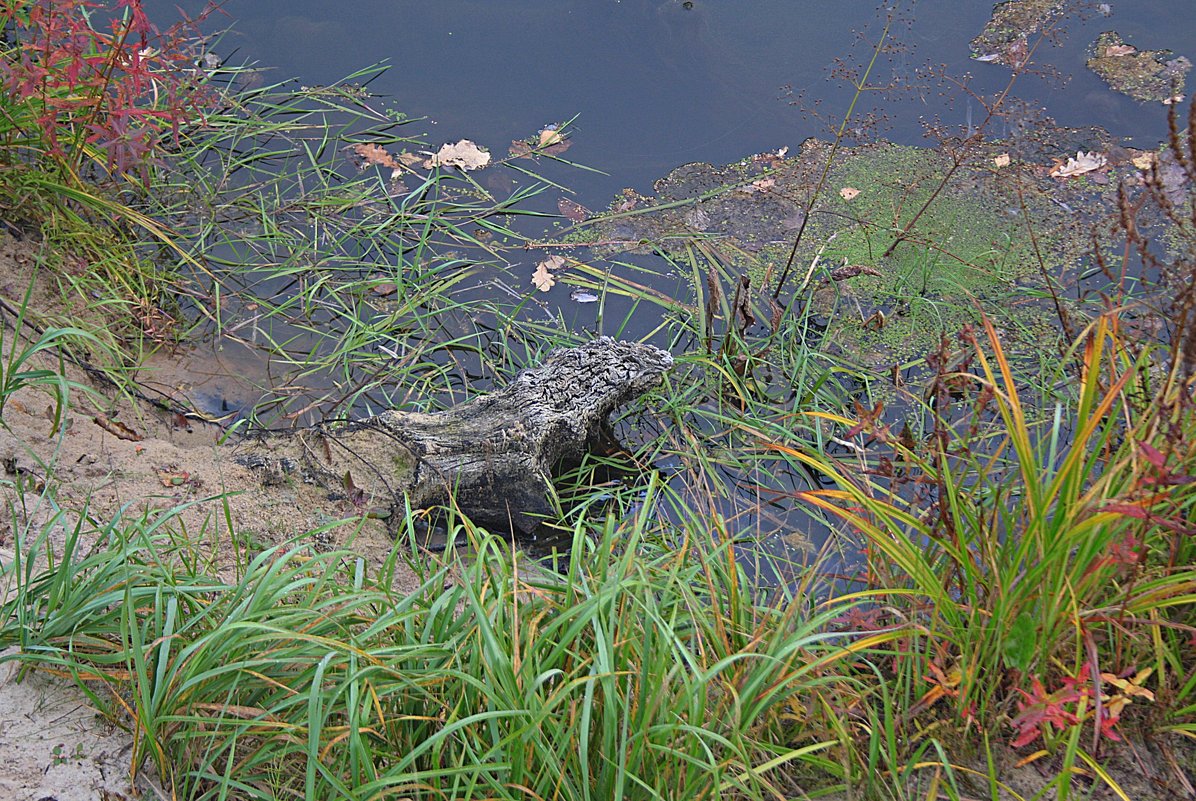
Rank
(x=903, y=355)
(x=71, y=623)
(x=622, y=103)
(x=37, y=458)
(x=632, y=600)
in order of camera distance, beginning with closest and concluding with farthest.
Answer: (x=71, y=623)
(x=632, y=600)
(x=37, y=458)
(x=903, y=355)
(x=622, y=103)

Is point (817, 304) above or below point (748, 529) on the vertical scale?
above

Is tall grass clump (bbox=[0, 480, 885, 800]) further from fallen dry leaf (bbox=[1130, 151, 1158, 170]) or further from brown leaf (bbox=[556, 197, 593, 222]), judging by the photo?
fallen dry leaf (bbox=[1130, 151, 1158, 170])

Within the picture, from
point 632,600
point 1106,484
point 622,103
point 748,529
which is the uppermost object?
point 622,103

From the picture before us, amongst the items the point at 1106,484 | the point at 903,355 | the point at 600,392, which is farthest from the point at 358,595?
the point at 903,355

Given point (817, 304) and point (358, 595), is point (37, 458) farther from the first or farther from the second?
point (817, 304)

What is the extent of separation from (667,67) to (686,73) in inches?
3.7

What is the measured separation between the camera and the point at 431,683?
76.3 inches

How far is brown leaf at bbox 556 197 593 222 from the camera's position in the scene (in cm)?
404

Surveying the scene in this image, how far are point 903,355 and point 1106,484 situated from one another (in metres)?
1.54

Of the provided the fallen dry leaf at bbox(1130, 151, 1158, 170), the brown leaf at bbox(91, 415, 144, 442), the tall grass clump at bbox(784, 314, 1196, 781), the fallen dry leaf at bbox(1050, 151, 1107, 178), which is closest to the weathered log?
the brown leaf at bbox(91, 415, 144, 442)

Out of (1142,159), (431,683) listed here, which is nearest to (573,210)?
(1142,159)

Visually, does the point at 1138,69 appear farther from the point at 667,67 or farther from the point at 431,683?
the point at 431,683

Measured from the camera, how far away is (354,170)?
163 inches

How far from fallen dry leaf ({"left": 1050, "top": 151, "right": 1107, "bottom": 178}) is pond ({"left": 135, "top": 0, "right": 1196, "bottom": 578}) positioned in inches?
7.6
